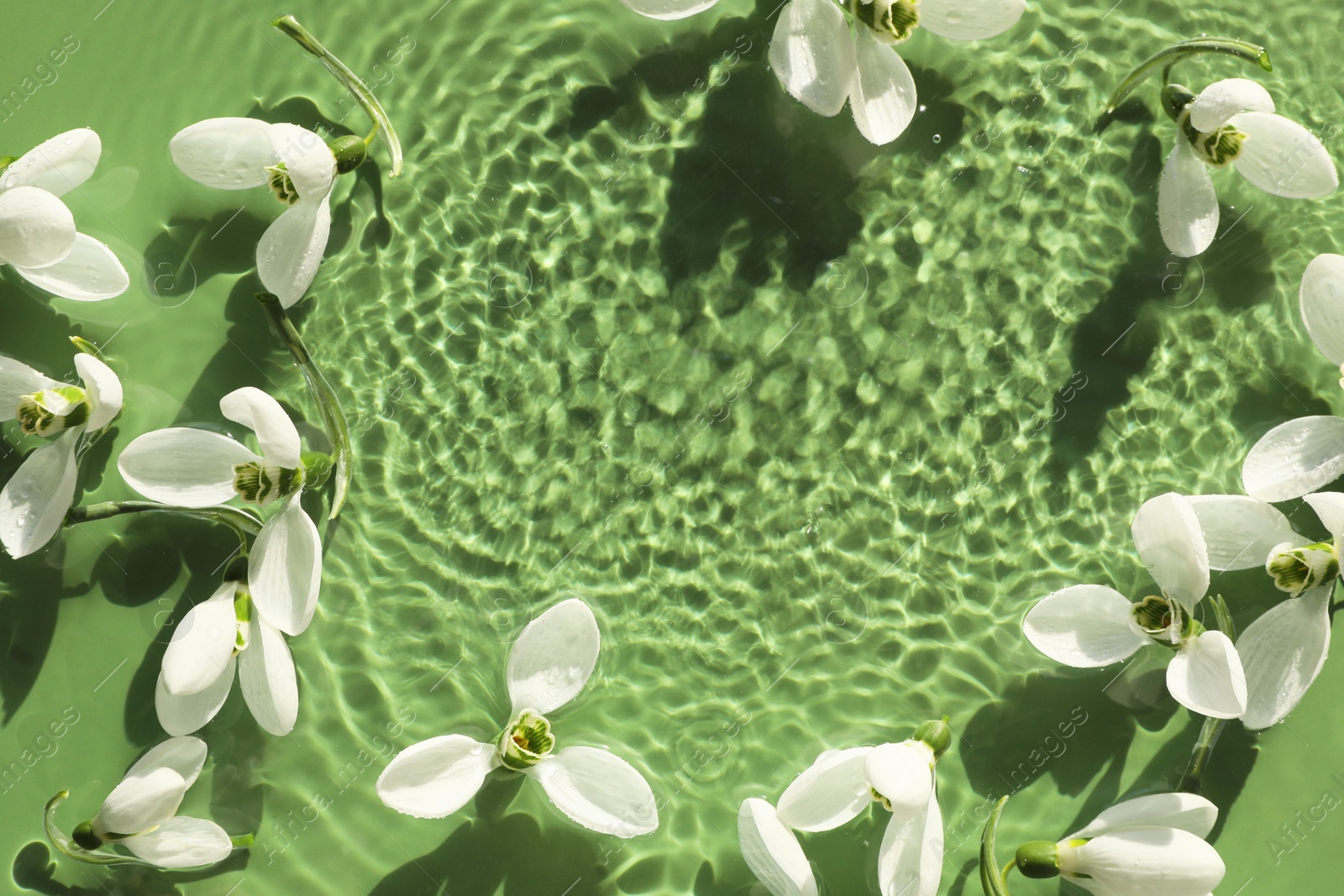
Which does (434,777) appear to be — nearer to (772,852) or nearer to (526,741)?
(526,741)

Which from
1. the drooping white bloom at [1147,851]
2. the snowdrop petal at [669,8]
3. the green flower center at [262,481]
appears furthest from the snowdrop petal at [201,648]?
the drooping white bloom at [1147,851]

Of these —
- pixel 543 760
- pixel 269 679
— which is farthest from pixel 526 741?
pixel 269 679

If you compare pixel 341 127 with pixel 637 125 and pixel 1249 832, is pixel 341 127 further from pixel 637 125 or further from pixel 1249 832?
pixel 1249 832

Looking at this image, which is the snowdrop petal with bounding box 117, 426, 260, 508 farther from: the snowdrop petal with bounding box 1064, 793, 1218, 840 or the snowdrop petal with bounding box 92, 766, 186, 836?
the snowdrop petal with bounding box 1064, 793, 1218, 840

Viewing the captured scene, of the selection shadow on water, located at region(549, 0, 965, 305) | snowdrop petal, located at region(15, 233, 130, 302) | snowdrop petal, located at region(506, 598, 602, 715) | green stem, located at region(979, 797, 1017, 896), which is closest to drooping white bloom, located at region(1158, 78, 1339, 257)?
shadow on water, located at region(549, 0, 965, 305)

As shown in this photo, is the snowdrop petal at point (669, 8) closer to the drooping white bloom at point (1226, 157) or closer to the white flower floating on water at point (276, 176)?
the white flower floating on water at point (276, 176)
